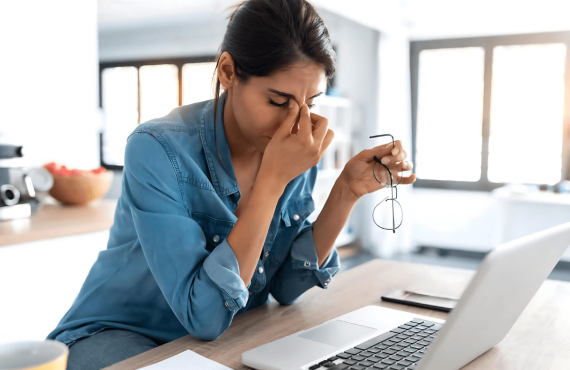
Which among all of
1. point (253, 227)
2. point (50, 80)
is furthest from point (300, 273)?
point (50, 80)

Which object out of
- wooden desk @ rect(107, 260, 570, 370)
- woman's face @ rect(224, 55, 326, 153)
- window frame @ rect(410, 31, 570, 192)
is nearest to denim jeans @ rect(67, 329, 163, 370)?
wooden desk @ rect(107, 260, 570, 370)

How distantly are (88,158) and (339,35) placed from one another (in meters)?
3.29

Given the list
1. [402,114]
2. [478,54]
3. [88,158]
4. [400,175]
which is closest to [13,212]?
[88,158]

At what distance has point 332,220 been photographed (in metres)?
1.10

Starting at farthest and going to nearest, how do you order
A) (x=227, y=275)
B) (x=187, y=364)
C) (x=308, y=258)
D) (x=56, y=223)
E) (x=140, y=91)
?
(x=140, y=91), (x=56, y=223), (x=308, y=258), (x=227, y=275), (x=187, y=364)

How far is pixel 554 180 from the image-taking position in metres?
4.54

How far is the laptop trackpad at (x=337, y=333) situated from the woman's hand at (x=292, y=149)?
27cm

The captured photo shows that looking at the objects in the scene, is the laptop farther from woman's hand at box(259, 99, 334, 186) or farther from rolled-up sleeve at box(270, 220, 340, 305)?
woman's hand at box(259, 99, 334, 186)

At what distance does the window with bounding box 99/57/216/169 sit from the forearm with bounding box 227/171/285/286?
193 inches

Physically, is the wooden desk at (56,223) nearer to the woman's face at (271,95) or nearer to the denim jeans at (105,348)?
the denim jeans at (105,348)

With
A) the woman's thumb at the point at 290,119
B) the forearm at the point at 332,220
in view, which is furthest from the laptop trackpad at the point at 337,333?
the woman's thumb at the point at 290,119

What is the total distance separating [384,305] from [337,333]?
221 millimetres

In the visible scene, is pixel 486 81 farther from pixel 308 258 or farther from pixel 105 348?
pixel 105 348

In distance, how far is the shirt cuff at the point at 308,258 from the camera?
1063mm
